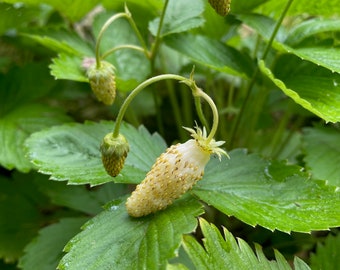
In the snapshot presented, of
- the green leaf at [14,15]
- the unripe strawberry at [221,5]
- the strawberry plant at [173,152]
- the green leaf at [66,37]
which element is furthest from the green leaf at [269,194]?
the green leaf at [14,15]

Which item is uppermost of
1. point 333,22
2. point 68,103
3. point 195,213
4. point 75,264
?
point 333,22

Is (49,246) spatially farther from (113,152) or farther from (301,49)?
(301,49)

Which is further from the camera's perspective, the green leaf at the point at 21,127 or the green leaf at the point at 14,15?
the green leaf at the point at 14,15

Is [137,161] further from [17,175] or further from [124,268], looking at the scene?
[17,175]

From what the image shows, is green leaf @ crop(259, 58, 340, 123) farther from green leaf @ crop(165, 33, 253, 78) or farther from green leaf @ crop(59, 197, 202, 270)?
green leaf @ crop(59, 197, 202, 270)

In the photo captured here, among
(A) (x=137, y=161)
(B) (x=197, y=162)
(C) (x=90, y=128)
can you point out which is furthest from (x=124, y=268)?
(C) (x=90, y=128)

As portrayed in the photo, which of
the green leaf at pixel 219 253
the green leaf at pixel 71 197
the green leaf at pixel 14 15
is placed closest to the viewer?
the green leaf at pixel 219 253

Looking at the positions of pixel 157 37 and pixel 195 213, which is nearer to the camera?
pixel 195 213

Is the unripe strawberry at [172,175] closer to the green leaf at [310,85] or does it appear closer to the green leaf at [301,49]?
the green leaf at [310,85]
